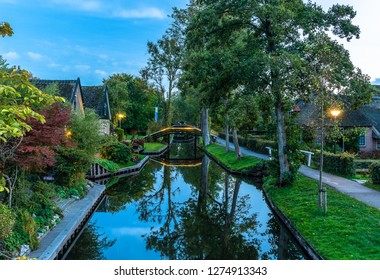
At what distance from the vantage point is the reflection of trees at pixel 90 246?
1166cm

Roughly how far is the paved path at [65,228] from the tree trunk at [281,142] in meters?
10.2

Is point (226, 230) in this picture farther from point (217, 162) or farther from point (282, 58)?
point (217, 162)

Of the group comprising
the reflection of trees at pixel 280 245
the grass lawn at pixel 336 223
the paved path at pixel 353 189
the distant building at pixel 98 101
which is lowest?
the reflection of trees at pixel 280 245

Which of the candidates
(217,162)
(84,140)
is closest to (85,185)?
(84,140)

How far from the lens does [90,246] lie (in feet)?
41.4

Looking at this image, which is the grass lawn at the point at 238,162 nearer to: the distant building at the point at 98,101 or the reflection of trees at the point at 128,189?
the reflection of trees at the point at 128,189

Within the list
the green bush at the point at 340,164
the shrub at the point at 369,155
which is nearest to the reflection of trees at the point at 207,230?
the green bush at the point at 340,164

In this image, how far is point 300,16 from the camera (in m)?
17.2

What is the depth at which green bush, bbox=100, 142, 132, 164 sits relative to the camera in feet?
101

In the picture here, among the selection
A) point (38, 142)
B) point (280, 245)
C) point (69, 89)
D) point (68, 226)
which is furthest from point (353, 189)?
point (69, 89)

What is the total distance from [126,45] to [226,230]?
10345mm

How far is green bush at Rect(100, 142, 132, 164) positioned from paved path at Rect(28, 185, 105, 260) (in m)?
12.0

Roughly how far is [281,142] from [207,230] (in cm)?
678

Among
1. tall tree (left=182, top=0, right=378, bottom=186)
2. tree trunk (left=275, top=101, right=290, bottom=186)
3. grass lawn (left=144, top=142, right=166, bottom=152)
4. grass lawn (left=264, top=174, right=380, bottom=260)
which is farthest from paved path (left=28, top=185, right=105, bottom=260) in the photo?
grass lawn (left=144, top=142, right=166, bottom=152)
